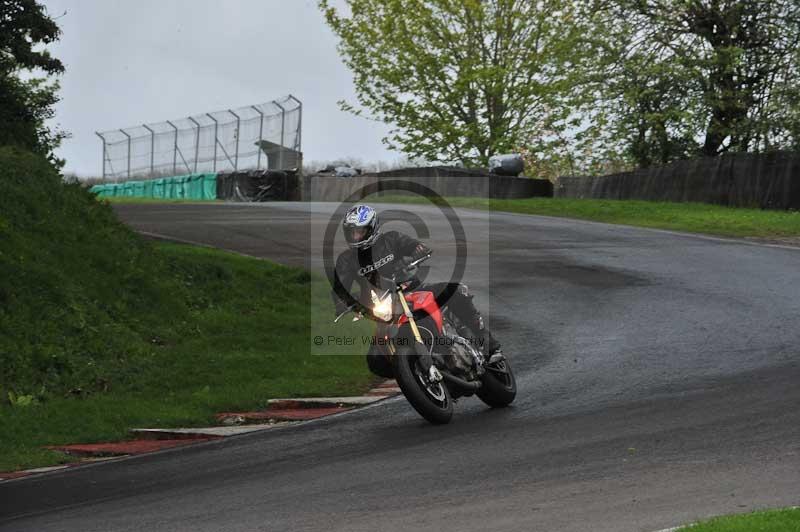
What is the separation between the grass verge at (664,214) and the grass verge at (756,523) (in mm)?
21303

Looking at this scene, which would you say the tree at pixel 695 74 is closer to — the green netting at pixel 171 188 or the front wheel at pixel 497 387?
the green netting at pixel 171 188

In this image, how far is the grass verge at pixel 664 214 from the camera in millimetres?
28297

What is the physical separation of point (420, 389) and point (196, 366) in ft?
14.9

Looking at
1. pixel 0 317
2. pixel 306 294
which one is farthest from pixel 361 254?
pixel 306 294

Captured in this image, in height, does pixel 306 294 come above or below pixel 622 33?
below

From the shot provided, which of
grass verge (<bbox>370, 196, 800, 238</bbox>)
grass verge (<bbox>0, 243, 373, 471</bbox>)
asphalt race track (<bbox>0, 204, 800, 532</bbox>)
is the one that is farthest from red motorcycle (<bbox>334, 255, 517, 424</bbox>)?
grass verge (<bbox>370, 196, 800, 238</bbox>)

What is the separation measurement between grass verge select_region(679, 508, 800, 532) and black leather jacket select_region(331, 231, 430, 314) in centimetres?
425

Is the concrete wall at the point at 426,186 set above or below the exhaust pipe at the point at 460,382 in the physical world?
above

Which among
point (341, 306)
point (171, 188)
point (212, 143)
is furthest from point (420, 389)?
point (171, 188)

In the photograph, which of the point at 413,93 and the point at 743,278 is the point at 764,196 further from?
the point at 413,93

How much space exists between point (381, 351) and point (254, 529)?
339cm

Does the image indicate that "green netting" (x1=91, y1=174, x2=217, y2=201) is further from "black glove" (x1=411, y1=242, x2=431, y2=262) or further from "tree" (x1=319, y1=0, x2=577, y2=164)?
"black glove" (x1=411, y1=242, x2=431, y2=262)

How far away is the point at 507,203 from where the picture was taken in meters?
38.0

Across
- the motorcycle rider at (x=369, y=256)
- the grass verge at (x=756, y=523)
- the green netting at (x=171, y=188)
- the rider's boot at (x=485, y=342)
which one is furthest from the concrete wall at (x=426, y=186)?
the grass verge at (x=756, y=523)
